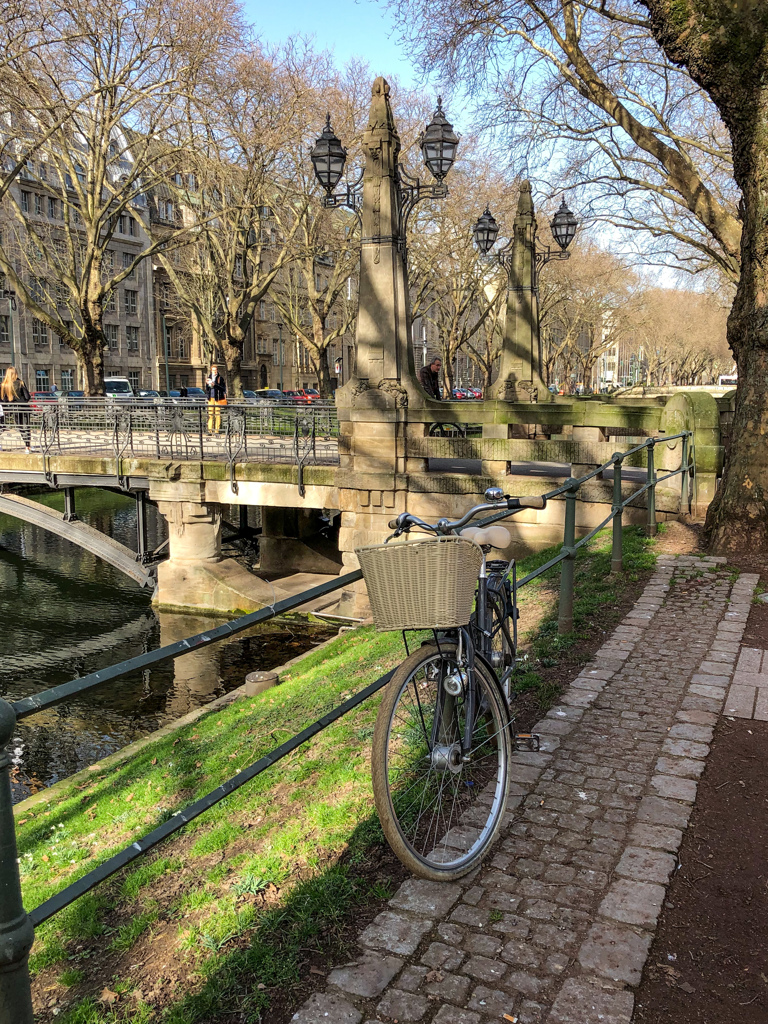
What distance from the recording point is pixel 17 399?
2452cm

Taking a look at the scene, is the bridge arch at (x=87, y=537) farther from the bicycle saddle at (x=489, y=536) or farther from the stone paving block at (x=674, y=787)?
the bicycle saddle at (x=489, y=536)

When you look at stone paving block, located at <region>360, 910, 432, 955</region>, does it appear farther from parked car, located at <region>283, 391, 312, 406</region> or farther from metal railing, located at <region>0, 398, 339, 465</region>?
parked car, located at <region>283, 391, 312, 406</region>

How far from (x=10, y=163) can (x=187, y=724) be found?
37.4 metres

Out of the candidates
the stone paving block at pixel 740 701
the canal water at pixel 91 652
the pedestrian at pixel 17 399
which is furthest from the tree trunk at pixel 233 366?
the stone paving block at pixel 740 701

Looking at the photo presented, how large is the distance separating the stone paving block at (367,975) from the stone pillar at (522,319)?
18202mm

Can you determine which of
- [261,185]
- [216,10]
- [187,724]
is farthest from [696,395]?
[261,185]

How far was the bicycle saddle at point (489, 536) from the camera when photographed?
11.3 ft

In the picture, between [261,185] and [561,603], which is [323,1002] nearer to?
[561,603]

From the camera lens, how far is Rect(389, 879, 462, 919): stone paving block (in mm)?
3168

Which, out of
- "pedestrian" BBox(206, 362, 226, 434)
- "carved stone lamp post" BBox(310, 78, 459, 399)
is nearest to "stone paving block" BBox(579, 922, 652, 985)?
"carved stone lamp post" BBox(310, 78, 459, 399)

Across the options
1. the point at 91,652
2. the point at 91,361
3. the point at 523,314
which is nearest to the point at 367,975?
the point at 91,652

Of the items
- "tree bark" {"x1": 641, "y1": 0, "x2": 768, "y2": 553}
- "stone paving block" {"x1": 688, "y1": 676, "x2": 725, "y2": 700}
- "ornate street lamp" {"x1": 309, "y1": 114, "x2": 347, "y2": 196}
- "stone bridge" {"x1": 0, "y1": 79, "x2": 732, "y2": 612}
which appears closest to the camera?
"stone paving block" {"x1": 688, "y1": 676, "x2": 725, "y2": 700}

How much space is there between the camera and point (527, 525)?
14.9m

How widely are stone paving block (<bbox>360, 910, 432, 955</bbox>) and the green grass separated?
119mm
